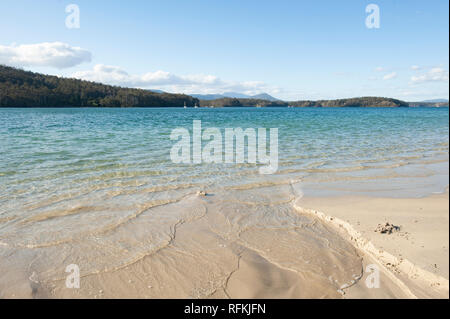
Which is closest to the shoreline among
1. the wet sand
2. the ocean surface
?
the wet sand

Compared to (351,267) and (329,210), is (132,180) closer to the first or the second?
(329,210)

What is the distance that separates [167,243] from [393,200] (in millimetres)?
5814

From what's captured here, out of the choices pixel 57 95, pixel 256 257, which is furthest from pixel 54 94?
pixel 256 257

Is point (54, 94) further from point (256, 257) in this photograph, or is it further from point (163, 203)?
point (256, 257)

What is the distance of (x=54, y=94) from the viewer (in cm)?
11800

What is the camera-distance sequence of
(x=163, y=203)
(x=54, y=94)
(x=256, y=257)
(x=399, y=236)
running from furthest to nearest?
1. (x=54, y=94)
2. (x=163, y=203)
3. (x=399, y=236)
4. (x=256, y=257)

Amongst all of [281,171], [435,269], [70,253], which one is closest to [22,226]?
[70,253]

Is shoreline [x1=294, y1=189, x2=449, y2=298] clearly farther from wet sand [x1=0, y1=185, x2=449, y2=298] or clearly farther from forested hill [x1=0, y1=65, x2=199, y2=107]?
forested hill [x1=0, y1=65, x2=199, y2=107]

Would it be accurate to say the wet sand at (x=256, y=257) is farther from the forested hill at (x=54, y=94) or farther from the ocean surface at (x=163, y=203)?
the forested hill at (x=54, y=94)

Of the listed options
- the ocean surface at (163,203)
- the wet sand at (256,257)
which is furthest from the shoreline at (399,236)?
the ocean surface at (163,203)

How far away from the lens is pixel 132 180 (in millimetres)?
9062

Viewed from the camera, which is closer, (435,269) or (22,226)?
(435,269)

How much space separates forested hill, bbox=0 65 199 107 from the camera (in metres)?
102
